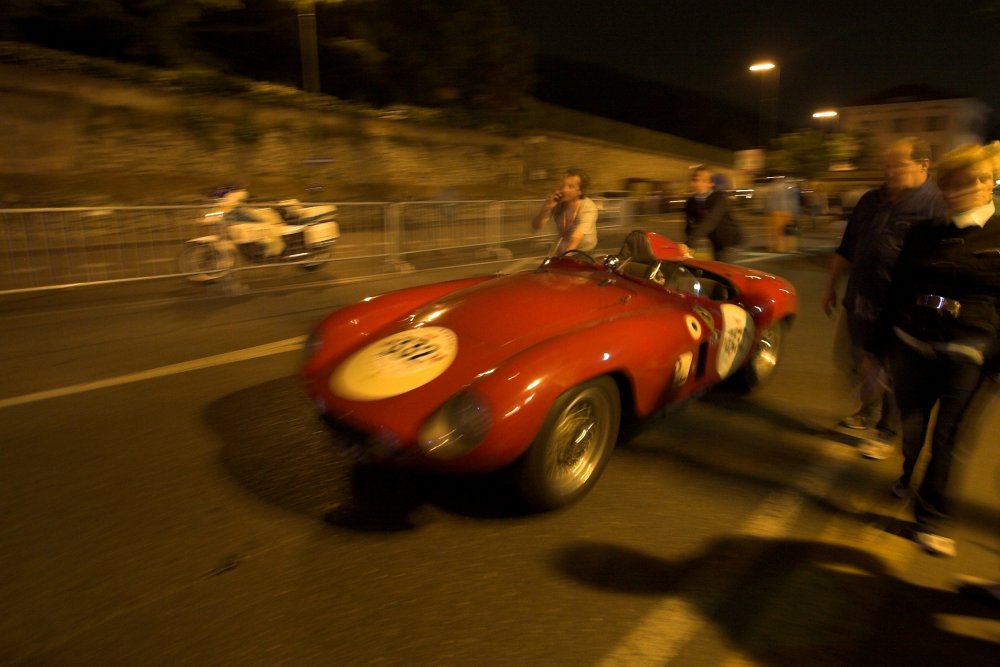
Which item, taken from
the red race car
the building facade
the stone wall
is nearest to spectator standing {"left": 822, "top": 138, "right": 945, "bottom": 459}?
the red race car

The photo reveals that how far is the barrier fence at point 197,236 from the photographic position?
7.75 meters

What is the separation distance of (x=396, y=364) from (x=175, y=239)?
22.5ft

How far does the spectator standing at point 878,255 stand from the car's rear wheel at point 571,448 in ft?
4.26

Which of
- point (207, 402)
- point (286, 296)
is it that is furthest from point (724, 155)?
point (207, 402)

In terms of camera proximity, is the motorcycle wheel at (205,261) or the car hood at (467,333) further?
the motorcycle wheel at (205,261)

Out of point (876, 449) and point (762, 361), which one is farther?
point (762, 361)

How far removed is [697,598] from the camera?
2.58 metres

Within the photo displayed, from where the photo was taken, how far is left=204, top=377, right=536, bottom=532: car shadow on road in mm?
3113

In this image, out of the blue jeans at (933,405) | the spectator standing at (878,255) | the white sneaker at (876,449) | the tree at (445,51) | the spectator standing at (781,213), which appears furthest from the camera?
the tree at (445,51)

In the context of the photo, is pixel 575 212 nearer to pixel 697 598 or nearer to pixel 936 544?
pixel 936 544

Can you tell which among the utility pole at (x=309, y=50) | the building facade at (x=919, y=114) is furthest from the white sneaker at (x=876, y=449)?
the building facade at (x=919, y=114)

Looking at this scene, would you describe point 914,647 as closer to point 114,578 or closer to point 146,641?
point 146,641

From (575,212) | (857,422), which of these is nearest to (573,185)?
(575,212)

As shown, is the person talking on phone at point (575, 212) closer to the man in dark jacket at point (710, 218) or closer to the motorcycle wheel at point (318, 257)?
the man in dark jacket at point (710, 218)
